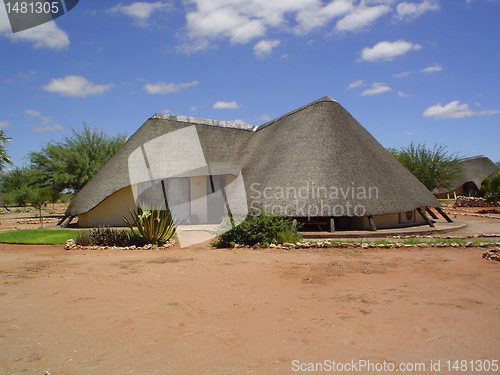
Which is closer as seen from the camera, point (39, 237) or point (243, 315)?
point (243, 315)

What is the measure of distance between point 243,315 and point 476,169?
132 feet

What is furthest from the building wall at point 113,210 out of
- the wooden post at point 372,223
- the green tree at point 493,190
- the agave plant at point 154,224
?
the green tree at point 493,190

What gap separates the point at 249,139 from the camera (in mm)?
20234

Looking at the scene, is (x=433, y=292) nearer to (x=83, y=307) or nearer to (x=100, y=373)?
(x=100, y=373)

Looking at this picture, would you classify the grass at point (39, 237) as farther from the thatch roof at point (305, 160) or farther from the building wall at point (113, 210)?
the building wall at point (113, 210)

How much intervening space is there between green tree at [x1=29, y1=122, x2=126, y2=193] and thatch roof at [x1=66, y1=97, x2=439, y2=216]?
6.51 metres

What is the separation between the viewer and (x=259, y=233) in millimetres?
10289

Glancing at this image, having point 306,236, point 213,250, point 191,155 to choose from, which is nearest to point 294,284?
point 213,250

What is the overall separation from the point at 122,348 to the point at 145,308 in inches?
47.1

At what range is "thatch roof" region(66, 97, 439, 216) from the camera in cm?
1212

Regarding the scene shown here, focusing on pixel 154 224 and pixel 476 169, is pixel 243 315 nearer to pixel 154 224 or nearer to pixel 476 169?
pixel 154 224

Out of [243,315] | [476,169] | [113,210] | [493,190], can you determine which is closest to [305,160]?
[243,315]

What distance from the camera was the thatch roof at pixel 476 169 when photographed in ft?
116

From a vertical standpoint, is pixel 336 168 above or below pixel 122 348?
above
